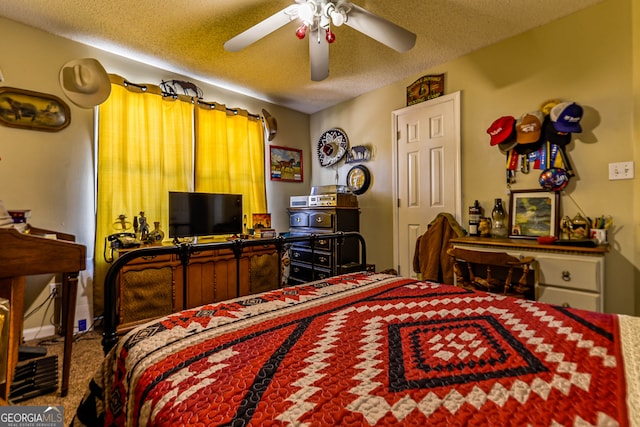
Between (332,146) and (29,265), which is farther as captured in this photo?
(332,146)

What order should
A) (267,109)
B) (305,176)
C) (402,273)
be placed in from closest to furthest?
(402,273), (267,109), (305,176)

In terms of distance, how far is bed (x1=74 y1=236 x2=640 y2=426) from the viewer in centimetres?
53

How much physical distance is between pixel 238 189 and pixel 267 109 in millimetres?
1236

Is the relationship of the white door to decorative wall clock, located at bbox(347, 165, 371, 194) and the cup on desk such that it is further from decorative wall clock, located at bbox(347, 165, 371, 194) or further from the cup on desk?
the cup on desk

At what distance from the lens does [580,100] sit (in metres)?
2.18

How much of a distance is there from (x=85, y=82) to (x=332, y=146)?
8.81 ft

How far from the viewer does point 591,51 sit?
2.14m

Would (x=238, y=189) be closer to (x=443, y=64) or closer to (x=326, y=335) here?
(x=443, y=64)

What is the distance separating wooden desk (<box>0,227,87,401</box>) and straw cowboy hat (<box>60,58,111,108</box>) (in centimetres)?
152

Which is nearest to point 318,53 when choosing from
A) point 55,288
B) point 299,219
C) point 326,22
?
point 326,22

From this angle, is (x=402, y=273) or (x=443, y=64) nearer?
(x=443, y=64)

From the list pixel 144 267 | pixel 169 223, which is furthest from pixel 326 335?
pixel 169 223

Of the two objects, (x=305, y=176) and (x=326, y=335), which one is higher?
(x=305, y=176)

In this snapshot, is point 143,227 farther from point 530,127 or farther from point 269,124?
point 530,127
